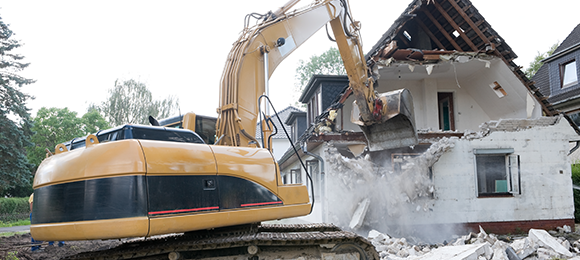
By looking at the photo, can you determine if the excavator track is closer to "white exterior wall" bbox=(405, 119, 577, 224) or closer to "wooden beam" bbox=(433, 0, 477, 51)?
"white exterior wall" bbox=(405, 119, 577, 224)

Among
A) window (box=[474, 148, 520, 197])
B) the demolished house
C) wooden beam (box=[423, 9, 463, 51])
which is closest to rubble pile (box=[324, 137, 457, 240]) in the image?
the demolished house

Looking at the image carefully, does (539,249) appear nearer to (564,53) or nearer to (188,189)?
(188,189)

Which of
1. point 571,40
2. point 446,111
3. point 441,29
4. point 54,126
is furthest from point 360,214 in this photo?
point 54,126

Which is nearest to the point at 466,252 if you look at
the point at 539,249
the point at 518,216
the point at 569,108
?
the point at 539,249

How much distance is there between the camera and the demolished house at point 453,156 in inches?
418

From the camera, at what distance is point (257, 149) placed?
15.4ft

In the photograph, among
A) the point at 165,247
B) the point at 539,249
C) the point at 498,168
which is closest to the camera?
the point at 165,247

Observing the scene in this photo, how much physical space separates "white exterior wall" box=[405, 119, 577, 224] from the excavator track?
6.47 meters

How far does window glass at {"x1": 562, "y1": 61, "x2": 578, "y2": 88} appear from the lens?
19348 millimetres

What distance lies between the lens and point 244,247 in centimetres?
457

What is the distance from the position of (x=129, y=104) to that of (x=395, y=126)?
32.3m

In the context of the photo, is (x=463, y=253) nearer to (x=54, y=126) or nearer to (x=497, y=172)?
(x=497, y=172)

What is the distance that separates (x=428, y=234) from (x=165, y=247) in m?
8.29

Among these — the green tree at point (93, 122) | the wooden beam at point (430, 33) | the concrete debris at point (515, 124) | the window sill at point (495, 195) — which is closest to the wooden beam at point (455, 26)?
the wooden beam at point (430, 33)
